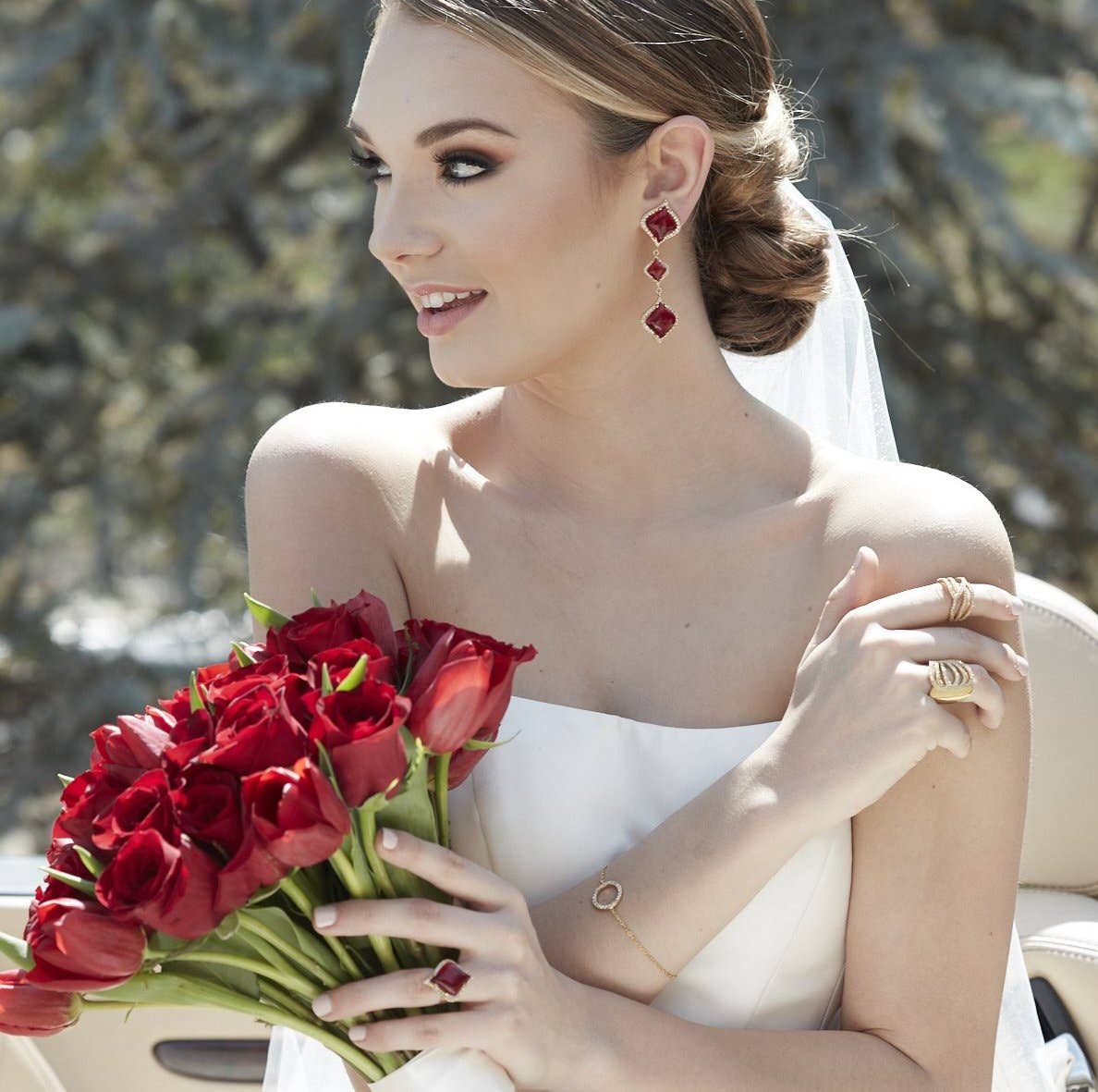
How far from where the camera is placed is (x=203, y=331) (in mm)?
5301

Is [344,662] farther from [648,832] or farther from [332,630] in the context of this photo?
[648,832]

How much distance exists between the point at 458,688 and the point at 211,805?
0.24 meters

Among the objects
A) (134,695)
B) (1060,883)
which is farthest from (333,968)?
(134,695)

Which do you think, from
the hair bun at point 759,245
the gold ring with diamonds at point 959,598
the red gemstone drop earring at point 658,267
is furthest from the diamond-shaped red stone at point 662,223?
the gold ring with diamonds at point 959,598

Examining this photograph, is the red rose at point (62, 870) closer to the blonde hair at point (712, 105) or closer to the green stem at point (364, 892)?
the green stem at point (364, 892)

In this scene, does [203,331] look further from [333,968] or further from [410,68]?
[333,968]

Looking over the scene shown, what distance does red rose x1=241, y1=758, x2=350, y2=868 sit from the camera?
4.50ft

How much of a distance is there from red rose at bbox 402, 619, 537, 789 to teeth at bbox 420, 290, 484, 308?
→ 0.54 m

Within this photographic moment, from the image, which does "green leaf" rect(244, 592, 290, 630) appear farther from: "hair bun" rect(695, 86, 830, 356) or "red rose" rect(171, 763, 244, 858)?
"hair bun" rect(695, 86, 830, 356)

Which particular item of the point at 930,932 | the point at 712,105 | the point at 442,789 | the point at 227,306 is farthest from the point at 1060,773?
the point at 227,306

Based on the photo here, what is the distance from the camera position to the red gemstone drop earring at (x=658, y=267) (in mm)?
2123

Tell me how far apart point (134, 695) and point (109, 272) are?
1370 mm

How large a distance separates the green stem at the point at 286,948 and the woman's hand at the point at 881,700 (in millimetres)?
592

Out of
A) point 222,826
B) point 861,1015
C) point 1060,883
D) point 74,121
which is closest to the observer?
point 222,826
